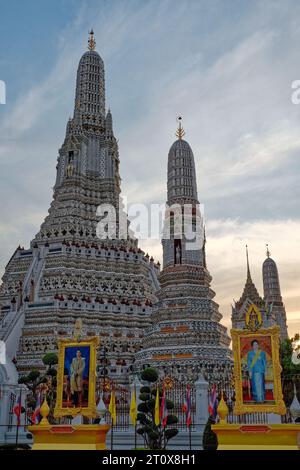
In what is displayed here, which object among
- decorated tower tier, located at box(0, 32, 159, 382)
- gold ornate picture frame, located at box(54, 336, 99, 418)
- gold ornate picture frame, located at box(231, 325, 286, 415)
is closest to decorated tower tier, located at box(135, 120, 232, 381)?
decorated tower tier, located at box(0, 32, 159, 382)

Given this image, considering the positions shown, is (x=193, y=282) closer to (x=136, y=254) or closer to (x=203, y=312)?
(x=203, y=312)

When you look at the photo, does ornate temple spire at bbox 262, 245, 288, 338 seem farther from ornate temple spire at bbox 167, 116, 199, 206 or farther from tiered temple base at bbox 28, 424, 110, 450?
tiered temple base at bbox 28, 424, 110, 450

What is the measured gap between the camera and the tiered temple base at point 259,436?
1678 cm

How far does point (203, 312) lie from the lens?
44.0m

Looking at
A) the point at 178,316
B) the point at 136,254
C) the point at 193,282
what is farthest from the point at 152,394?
the point at 136,254

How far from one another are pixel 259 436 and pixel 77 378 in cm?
765

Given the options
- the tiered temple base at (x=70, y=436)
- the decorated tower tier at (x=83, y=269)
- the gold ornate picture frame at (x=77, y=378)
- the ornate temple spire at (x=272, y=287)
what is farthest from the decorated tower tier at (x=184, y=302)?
the ornate temple spire at (x=272, y=287)

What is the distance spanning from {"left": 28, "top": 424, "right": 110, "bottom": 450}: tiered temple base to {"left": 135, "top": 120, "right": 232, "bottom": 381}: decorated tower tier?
21.9 m

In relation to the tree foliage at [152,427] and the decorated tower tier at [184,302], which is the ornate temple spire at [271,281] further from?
the tree foliage at [152,427]

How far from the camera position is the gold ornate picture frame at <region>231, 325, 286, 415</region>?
749 inches

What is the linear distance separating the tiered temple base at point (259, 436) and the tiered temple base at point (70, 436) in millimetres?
4224

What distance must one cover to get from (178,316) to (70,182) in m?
24.5
